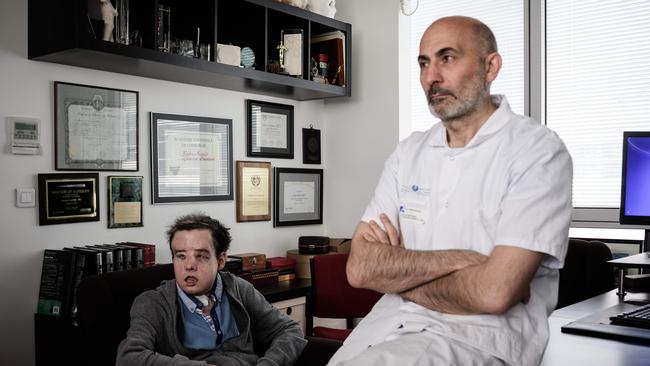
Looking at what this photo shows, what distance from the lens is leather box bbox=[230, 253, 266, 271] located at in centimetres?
350

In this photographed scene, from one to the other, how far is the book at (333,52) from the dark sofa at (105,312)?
2.20 m

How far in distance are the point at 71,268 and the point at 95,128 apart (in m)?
0.72

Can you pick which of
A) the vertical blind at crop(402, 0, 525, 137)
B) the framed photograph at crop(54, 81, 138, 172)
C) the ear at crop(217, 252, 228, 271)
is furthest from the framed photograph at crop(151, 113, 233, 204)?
the vertical blind at crop(402, 0, 525, 137)

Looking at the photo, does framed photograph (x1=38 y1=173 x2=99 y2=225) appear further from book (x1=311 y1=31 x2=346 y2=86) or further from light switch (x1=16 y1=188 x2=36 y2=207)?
book (x1=311 y1=31 x2=346 y2=86)

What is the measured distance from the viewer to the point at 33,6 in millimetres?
2818

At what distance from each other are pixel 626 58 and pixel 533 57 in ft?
1.74

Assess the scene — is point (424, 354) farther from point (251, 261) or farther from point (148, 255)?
point (251, 261)

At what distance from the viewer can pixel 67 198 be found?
9.59ft

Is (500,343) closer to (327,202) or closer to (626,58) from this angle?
(626,58)

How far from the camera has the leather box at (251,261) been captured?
3.50 meters

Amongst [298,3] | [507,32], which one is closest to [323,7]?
[298,3]

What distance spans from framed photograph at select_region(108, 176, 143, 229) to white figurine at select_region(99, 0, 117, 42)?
74cm

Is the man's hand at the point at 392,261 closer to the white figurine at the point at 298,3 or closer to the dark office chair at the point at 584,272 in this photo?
Result: the dark office chair at the point at 584,272

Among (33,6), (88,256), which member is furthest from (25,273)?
(33,6)
